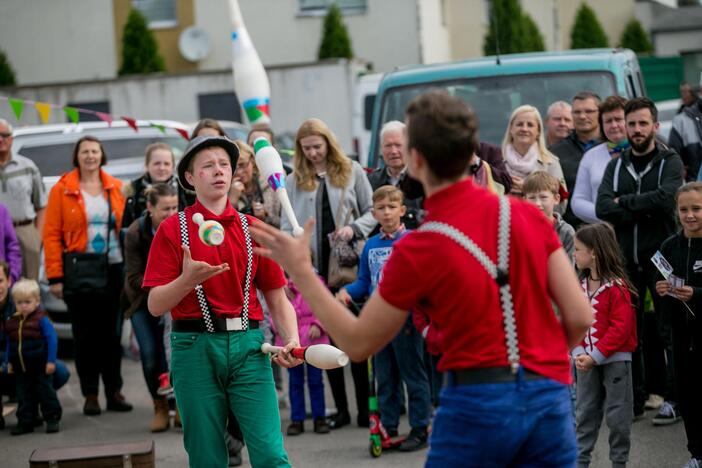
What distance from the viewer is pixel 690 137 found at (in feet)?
31.0

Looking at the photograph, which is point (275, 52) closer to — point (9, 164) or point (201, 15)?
point (201, 15)

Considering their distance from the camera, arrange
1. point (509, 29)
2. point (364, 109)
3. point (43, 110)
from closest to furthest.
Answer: point (43, 110) → point (364, 109) → point (509, 29)

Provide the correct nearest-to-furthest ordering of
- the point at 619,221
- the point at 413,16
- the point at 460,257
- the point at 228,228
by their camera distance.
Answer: the point at 460,257, the point at 228,228, the point at 619,221, the point at 413,16

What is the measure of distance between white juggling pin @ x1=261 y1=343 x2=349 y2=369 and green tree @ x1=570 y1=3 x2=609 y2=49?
32.1 m

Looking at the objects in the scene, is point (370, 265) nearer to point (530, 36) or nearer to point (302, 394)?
point (302, 394)

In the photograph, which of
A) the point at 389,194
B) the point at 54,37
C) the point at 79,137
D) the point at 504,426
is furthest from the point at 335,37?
the point at 504,426

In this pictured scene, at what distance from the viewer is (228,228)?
5359mm

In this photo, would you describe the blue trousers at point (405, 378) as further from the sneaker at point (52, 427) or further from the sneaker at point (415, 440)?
the sneaker at point (52, 427)

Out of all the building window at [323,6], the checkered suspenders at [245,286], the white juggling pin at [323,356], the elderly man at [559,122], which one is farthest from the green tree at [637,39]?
the white juggling pin at [323,356]

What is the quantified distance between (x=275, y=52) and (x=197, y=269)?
2600 centimetres

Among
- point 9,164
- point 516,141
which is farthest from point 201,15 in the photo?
point 516,141

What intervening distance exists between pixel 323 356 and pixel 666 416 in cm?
408

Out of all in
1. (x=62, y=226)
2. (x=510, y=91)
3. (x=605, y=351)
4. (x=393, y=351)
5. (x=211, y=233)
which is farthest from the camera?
(x=510, y=91)

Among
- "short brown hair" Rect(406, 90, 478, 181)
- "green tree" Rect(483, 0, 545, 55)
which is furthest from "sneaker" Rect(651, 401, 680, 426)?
"green tree" Rect(483, 0, 545, 55)
